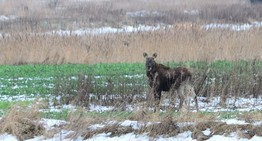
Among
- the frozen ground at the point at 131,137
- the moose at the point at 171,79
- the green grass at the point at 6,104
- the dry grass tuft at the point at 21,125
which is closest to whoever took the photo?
the frozen ground at the point at 131,137

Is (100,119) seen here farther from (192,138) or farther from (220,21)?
(220,21)

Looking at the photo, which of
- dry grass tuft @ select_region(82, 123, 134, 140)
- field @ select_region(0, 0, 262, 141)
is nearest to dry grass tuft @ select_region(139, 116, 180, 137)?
field @ select_region(0, 0, 262, 141)

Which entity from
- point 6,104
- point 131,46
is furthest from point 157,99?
point 131,46

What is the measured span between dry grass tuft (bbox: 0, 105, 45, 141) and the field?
0.7 inches

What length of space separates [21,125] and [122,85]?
122 inches

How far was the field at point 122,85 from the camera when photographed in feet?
37.2

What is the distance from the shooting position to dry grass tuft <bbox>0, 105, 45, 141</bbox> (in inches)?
450

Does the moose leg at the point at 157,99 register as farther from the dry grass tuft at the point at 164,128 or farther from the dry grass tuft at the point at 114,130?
the dry grass tuft at the point at 114,130

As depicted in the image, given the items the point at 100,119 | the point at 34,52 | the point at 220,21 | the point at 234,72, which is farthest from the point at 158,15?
the point at 100,119

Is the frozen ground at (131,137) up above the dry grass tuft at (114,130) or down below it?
below

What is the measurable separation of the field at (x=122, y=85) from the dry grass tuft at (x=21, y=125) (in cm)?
2

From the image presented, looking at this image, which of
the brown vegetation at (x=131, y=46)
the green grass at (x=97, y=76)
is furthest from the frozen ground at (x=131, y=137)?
the brown vegetation at (x=131, y=46)

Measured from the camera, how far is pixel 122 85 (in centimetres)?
1405

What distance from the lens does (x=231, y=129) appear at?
1116 cm
